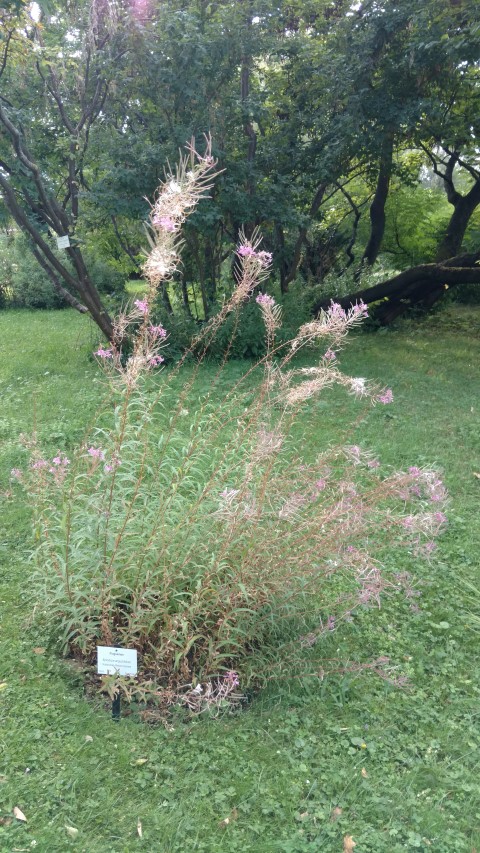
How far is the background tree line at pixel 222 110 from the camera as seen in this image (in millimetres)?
7051

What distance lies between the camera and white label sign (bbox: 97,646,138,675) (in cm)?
227

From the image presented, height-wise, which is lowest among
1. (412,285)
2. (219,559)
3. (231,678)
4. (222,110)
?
(231,678)

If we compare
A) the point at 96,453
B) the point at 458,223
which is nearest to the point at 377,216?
the point at 458,223

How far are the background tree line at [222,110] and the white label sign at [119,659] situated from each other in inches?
223

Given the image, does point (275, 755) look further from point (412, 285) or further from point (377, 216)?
point (377, 216)

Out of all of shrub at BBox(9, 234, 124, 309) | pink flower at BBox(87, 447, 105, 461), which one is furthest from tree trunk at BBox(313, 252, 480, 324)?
pink flower at BBox(87, 447, 105, 461)

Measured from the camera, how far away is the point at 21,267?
1395 centimetres

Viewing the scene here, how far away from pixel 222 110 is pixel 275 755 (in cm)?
744

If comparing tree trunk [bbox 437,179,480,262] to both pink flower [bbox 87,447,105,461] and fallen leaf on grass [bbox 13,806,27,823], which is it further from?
fallen leaf on grass [bbox 13,806,27,823]

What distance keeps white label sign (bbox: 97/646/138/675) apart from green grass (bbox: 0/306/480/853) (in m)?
0.26

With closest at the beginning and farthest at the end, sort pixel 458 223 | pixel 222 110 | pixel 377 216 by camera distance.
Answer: pixel 222 110
pixel 377 216
pixel 458 223

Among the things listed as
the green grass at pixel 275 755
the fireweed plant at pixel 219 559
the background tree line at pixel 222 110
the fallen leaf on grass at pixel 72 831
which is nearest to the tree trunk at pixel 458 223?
the background tree line at pixel 222 110

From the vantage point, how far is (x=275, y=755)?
2316 millimetres

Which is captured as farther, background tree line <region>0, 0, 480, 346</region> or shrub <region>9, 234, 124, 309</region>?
shrub <region>9, 234, 124, 309</region>
